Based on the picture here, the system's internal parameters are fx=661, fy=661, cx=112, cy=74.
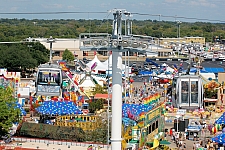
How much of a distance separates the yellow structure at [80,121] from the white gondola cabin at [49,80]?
158 inches

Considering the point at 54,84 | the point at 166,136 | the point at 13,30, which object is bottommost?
the point at 166,136

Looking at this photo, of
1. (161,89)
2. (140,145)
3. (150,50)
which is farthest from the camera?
(161,89)

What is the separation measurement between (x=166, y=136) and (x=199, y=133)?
5.75 feet

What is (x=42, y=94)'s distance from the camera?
38125 millimetres

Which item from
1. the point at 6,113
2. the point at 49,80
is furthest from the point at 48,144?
the point at 49,80

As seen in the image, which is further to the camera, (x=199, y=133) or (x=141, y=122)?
(x=199, y=133)

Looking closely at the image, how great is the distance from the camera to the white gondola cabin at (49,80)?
36.4 meters

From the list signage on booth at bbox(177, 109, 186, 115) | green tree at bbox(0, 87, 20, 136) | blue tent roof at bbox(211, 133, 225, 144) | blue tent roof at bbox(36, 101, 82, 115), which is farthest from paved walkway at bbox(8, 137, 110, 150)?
signage on booth at bbox(177, 109, 186, 115)

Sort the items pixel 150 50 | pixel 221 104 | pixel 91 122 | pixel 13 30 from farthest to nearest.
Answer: pixel 13 30, pixel 221 104, pixel 91 122, pixel 150 50

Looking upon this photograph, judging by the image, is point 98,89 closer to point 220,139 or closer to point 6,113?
point 6,113

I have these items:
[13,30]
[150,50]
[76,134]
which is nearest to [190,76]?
[76,134]

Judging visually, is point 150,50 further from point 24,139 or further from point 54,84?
point 54,84

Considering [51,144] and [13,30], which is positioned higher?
[13,30]

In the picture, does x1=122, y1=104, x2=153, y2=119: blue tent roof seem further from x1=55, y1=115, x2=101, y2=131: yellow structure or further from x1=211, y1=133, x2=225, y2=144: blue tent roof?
x1=211, y1=133, x2=225, y2=144: blue tent roof
